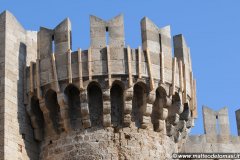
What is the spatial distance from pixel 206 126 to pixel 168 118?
2134mm

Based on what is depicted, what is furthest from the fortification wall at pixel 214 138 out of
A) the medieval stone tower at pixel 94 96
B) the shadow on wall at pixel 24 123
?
the shadow on wall at pixel 24 123

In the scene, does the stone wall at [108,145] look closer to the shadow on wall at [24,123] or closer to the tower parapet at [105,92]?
the tower parapet at [105,92]

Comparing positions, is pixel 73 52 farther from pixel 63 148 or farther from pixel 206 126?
pixel 206 126

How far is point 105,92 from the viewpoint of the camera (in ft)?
63.2

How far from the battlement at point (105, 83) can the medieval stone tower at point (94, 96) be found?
0.08 feet

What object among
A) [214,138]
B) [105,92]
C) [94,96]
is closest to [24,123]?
[94,96]

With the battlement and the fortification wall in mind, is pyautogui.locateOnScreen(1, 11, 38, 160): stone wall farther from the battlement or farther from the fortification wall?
the fortification wall

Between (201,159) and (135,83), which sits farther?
(201,159)

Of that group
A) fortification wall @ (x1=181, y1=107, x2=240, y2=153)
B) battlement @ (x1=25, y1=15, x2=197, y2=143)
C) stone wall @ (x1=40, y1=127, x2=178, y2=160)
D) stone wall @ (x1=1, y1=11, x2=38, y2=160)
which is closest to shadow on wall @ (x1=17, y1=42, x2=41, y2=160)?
stone wall @ (x1=1, y1=11, x2=38, y2=160)

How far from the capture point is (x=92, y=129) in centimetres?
1930

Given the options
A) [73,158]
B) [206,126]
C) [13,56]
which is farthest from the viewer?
[206,126]

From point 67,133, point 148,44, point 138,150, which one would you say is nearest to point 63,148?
point 67,133

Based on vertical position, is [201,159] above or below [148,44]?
below

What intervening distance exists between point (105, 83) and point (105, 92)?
218 mm
